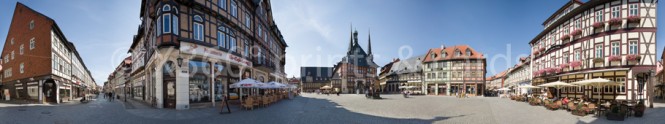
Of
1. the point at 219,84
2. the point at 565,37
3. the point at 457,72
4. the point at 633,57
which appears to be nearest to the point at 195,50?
the point at 219,84

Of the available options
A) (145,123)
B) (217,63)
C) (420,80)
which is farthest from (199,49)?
(420,80)

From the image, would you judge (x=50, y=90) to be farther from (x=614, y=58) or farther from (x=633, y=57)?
(x=633, y=57)

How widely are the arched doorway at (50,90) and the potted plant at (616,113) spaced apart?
125ft

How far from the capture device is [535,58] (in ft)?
110

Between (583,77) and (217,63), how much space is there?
2868 centimetres

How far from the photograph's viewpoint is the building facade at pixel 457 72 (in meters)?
48.8

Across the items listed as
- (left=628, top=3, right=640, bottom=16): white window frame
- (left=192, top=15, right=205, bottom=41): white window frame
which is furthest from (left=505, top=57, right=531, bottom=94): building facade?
(left=192, top=15, right=205, bottom=41): white window frame

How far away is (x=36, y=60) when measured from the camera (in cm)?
2531

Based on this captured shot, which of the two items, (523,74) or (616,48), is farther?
(523,74)

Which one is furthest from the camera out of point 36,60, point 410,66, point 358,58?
point 358,58

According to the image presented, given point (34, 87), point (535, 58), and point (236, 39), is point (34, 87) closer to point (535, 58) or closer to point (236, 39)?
point (236, 39)

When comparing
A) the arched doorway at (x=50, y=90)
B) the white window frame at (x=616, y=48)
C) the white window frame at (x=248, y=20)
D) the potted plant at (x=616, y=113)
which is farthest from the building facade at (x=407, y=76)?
the arched doorway at (x=50, y=90)

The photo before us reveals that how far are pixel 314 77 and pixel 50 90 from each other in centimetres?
7853

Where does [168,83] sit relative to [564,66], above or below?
below
